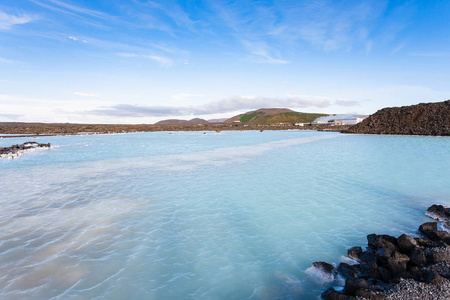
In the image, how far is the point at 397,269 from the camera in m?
4.28

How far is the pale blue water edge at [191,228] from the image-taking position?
180 inches

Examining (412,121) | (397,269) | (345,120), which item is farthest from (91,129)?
(345,120)

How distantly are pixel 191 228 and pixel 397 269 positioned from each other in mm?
4811

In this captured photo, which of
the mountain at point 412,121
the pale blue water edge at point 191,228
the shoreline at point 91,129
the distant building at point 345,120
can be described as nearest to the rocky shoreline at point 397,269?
the pale blue water edge at point 191,228

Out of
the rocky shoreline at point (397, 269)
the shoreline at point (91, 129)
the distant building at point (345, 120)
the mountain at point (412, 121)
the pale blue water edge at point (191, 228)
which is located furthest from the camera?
the distant building at point (345, 120)

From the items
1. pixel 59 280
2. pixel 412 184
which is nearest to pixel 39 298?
pixel 59 280

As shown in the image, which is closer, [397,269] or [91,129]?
[397,269]

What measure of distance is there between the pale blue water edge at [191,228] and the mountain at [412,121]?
3810cm

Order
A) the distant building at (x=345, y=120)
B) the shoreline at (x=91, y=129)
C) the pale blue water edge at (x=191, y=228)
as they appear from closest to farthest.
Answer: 1. the pale blue water edge at (x=191, y=228)
2. the shoreline at (x=91, y=129)
3. the distant building at (x=345, y=120)

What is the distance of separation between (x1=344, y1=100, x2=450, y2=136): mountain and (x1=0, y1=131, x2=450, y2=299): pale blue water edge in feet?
125

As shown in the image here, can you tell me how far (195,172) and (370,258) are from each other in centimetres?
1083

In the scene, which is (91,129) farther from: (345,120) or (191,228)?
(345,120)

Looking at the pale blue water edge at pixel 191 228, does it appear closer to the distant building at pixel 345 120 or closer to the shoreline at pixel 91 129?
the shoreline at pixel 91 129

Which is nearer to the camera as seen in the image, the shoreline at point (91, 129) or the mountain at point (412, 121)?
the mountain at point (412, 121)
